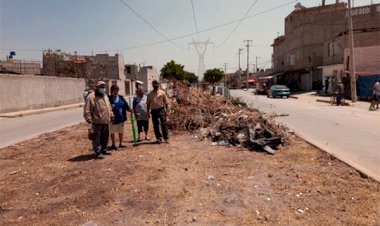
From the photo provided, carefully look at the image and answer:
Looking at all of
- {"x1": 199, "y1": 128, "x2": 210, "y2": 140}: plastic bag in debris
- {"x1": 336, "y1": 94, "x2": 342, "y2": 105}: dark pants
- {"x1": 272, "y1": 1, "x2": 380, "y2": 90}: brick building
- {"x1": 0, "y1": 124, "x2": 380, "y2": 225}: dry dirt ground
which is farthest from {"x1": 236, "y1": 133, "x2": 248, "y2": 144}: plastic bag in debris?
{"x1": 272, "y1": 1, "x2": 380, "y2": 90}: brick building

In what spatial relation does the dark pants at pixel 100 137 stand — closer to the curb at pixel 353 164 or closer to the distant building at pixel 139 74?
the curb at pixel 353 164

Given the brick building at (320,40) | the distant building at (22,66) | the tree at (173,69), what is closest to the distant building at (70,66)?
the distant building at (22,66)

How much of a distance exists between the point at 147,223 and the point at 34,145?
7381 mm

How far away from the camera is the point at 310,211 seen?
14.6 feet

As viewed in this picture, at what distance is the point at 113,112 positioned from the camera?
27.8 feet

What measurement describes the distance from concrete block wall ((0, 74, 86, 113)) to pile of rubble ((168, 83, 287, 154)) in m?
15.9

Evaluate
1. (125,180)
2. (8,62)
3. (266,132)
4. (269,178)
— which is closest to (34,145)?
(125,180)

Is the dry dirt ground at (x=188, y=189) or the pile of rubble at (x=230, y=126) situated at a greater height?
the pile of rubble at (x=230, y=126)

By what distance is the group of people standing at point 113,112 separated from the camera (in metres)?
7.49

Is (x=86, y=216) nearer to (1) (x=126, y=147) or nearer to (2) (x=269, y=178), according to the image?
(2) (x=269, y=178)

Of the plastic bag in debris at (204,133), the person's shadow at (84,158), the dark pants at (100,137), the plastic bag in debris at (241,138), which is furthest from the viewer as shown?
the plastic bag in debris at (204,133)

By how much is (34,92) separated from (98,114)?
2306 centimetres

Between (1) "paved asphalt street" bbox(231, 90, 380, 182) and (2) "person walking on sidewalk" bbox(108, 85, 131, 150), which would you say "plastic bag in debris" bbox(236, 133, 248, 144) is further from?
(2) "person walking on sidewalk" bbox(108, 85, 131, 150)

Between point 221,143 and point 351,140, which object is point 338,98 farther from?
point 221,143
